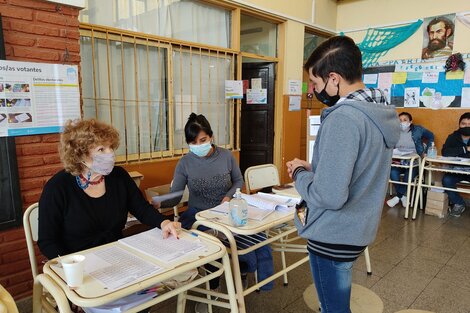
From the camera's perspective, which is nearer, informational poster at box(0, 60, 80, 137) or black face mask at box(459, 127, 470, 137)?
informational poster at box(0, 60, 80, 137)

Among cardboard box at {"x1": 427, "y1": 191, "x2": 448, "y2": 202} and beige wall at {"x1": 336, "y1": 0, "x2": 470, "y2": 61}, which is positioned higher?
beige wall at {"x1": 336, "y1": 0, "x2": 470, "y2": 61}

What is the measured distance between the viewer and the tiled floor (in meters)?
2.24

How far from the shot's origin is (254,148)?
192 inches

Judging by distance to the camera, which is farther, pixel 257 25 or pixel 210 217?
pixel 257 25

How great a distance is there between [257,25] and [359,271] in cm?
339

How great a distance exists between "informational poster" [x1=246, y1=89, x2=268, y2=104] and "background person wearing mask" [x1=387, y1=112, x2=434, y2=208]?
5.74 feet

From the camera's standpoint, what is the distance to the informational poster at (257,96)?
4.71 meters

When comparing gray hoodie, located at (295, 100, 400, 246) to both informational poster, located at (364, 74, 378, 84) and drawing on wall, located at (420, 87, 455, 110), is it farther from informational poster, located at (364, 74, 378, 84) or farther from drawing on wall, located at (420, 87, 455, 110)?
informational poster, located at (364, 74, 378, 84)

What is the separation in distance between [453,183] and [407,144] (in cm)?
69

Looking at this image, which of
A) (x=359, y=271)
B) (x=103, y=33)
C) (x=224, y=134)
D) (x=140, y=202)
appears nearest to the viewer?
(x=140, y=202)

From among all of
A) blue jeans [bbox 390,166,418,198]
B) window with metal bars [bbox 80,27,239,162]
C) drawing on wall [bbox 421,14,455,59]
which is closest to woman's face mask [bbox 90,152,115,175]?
window with metal bars [bbox 80,27,239,162]

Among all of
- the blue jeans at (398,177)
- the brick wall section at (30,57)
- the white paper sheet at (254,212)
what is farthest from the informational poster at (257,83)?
the white paper sheet at (254,212)

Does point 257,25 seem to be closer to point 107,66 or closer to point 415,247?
point 107,66

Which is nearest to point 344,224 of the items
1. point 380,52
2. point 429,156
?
point 429,156
